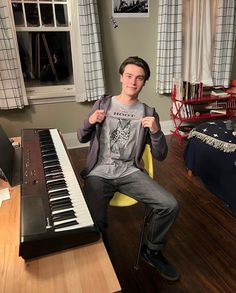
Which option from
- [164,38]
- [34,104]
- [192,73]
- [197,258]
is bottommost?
Answer: [197,258]

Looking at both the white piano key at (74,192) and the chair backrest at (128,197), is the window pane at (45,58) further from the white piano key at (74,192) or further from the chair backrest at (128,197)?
the chair backrest at (128,197)

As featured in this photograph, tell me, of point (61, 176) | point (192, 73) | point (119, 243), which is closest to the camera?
point (61, 176)

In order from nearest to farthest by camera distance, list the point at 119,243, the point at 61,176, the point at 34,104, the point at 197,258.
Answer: the point at 61,176 → the point at 197,258 → the point at 119,243 → the point at 34,104

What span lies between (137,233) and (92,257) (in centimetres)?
116

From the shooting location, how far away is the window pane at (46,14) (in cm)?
294

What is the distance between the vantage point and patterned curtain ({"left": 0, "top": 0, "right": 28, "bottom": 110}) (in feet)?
8.73

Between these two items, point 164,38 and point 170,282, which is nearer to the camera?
point 170,282

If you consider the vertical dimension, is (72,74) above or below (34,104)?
above

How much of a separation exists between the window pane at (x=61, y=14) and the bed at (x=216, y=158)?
2.11 meters

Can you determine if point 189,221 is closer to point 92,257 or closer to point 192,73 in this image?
point 92,257

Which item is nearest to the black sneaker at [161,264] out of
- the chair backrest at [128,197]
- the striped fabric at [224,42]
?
the chair backrest at [128,197]

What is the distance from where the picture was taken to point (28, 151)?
1.41 metres

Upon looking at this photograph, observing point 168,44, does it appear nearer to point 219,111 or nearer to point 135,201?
point 219,111

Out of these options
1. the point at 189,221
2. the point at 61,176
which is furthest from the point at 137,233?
the point at 61,176
